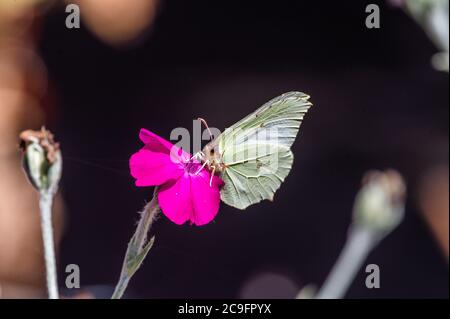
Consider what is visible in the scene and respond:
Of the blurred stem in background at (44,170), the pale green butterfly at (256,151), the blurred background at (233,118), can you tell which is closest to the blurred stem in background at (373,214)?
the blurred background at (233,118)

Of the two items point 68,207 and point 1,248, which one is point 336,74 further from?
point 1,248

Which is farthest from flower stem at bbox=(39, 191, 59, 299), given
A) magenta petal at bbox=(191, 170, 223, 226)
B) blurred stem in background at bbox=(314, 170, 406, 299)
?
blurred stem in background at bbox=(314, 170, 406, 299)

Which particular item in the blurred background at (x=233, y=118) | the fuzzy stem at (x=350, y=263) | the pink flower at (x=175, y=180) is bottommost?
the fuzzy stem at (x=350, y=263)

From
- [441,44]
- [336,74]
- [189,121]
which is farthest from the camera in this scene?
[336,74]

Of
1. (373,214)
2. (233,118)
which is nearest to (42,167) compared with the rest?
(373,214)

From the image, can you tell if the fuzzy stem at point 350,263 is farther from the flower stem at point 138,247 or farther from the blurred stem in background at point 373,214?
the flower stem at point 138,247

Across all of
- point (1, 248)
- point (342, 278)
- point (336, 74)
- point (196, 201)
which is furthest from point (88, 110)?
point (196, 201)
